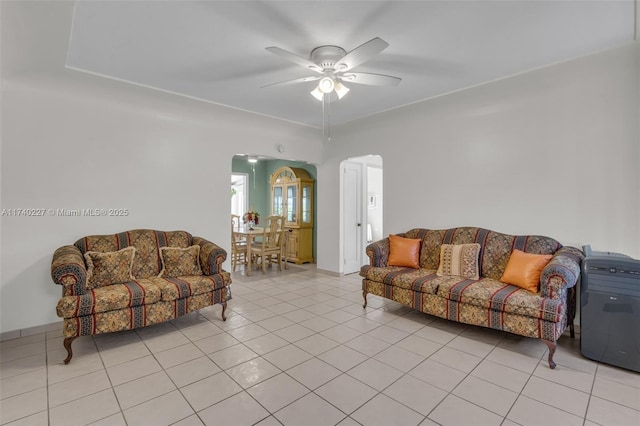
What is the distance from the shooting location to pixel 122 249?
11.4 feet

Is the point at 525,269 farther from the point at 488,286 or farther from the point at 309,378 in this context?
the point at 309,378

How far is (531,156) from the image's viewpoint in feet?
11.4

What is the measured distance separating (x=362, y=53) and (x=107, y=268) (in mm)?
3138

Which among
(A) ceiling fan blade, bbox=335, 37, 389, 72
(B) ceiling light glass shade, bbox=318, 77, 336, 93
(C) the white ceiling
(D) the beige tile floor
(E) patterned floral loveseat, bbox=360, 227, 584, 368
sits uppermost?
(C) the white ceiling

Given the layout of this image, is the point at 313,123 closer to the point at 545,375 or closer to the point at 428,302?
the point at 428,302

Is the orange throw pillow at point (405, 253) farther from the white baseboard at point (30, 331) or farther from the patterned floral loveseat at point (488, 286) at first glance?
the white baseboard at point (30, 331)

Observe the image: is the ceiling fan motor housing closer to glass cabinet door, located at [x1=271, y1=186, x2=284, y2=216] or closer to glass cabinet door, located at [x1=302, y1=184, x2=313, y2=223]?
glass cabinet door, located at [x1=302, y1=184, x2=313, y2=223]

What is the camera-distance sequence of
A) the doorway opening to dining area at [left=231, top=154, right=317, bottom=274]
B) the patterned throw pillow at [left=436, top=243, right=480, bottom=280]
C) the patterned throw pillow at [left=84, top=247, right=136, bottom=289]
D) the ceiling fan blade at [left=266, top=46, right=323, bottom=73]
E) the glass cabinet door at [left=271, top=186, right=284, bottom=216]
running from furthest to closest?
the glass cabinet door at [left=271, top=186, right=284, bottom=216], the doorway opening to dining area at [left=231, top=154, right=317, bottom=274], the patterned throw pillow at [left=436, top=243, right=480, bottom=280], the patterned throw pillow at [left=84, top=247, right=136, bottom=289], the ceiling fan blade at [left=266, top=46, right=323, bottom=73]

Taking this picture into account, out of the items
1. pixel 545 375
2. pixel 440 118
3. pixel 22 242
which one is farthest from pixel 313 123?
pixel 545 375

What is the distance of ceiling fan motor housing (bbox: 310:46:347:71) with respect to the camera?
2.69 m

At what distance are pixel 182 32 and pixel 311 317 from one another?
3.12 m

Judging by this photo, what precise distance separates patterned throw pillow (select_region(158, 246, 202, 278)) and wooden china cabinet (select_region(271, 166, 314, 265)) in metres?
3.38

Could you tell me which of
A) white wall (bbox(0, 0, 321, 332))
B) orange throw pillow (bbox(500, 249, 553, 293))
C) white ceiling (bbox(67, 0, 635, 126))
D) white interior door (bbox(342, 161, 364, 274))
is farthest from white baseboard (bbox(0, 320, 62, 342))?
orange throw pillow (bbox(500, 249, 553, 293))

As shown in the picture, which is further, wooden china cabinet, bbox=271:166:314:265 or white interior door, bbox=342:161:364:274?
wooden china cabinet, bbox=271:166:314:265
